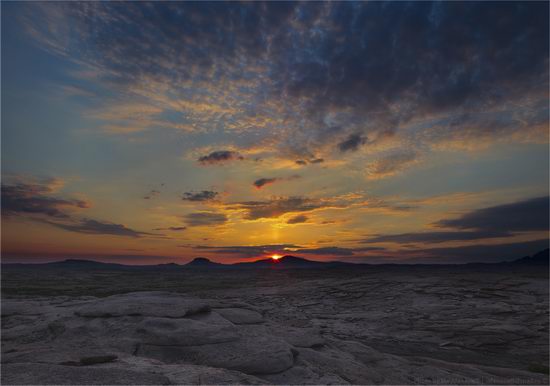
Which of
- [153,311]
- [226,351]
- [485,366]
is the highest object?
[153,311]

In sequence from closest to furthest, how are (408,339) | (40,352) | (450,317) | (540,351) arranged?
(40,352), (540,351), (408,339), (450,317)

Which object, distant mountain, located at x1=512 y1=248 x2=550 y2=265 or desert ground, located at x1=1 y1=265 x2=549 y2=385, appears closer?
desert ground, located at x1=1 y1=265 x2=549 y2=385

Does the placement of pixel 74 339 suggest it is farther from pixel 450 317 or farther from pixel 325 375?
pixel 450 317

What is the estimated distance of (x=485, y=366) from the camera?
13.8m

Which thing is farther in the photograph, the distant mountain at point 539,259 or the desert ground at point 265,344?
the distant mountain at point 539,259

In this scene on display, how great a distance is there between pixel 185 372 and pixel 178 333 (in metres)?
4.06

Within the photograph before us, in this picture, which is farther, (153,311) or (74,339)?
(153,311)

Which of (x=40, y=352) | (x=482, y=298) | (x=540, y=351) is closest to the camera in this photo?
(x=40, y=352)

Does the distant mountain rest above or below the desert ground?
above

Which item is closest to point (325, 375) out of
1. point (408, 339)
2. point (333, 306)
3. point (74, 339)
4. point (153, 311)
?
point (153, 311)

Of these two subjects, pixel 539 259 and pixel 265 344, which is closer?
pixel 265 344

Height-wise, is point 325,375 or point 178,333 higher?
point 178,333

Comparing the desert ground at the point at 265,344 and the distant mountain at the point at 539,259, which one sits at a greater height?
the distant mountain at the point at 539,259

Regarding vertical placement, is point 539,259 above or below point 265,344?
above
